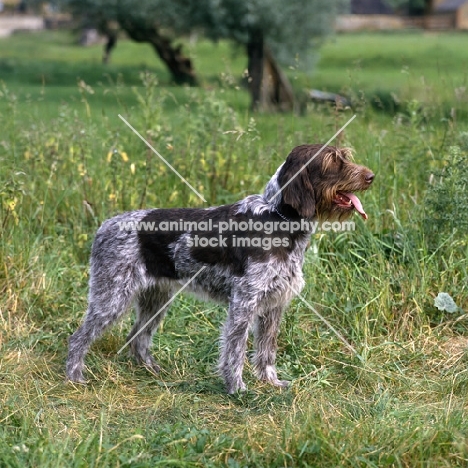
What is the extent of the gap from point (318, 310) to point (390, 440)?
88.8 inches

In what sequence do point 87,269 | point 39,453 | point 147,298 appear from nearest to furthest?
point 39,453
point 147,298
point 87,269

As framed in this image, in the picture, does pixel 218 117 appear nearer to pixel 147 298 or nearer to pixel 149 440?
pixel 147 298

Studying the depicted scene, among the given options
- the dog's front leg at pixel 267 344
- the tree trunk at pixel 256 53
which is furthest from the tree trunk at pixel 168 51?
the dog's front leg at pixel 267 344

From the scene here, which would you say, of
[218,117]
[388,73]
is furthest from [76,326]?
[388,73]

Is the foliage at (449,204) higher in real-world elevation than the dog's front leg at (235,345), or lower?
higher

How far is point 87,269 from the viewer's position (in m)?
7.37

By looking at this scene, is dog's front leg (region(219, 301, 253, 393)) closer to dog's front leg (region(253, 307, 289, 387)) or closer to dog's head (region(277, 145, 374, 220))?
dog's front leg (region(253, 307, 289, 387))

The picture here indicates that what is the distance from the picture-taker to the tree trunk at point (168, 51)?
2122 centimetres

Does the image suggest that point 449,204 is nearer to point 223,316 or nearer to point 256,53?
point 223,316

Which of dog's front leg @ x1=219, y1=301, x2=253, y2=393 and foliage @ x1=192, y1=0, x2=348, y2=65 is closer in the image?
dog's front leg @ x1=219, y1=301, x2=253, y2=393

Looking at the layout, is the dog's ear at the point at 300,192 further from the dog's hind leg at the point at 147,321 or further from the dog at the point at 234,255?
the dog's hind leg at the point at 147,321

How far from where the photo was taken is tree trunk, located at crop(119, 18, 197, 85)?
21.2 metres

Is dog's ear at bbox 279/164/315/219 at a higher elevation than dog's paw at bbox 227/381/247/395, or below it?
higher

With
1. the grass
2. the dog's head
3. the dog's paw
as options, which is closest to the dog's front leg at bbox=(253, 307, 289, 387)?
the grass
